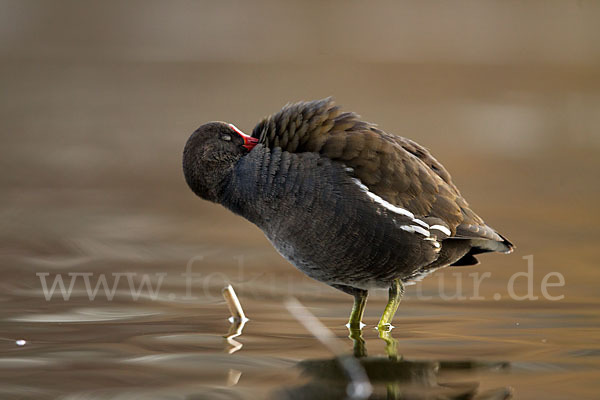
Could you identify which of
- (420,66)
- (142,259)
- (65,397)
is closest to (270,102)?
(420,66)

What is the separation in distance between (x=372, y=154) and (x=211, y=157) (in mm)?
910

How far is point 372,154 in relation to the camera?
5.35 meters

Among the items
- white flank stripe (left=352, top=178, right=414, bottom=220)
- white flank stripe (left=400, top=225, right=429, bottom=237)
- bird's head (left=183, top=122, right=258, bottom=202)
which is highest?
bird's head (left=183, top=122, right=258, bottom=202)

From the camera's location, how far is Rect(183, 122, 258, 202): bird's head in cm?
538

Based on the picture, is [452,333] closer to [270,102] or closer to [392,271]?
[392,271]

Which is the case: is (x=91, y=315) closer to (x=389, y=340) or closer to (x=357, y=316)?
(x=357, y=316)

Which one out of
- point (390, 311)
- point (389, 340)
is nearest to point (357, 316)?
point (390, 311)

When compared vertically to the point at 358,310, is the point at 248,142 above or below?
above

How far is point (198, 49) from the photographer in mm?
16578

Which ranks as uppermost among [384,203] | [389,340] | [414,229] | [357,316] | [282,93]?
[282,93]

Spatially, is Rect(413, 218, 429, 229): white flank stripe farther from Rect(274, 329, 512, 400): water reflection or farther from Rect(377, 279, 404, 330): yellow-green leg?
Rect(274, 329, 512, 400): water reflection

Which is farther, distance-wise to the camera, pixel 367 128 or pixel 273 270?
pixel 273 270

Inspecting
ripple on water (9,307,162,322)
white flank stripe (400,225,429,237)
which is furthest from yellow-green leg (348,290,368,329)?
ripple on water (9,307,162,322)

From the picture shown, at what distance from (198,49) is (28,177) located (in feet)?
20.4
